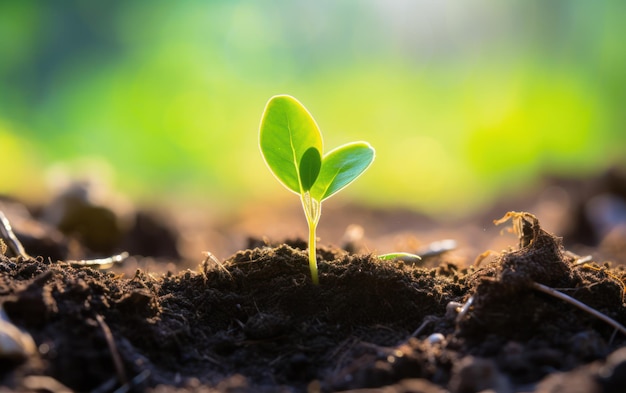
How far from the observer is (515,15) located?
8.75 metres

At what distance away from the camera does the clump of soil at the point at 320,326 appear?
113 cm

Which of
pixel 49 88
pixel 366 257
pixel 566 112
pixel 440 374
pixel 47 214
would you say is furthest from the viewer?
pixel 49 88

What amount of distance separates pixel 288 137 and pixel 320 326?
0.46m

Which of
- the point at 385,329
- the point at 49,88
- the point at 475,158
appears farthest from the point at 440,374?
the point at 49,88

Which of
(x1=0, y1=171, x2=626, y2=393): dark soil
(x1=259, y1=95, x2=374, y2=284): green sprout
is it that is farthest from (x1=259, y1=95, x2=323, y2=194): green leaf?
(x1=0, y1=171, x2=626, y2=393): dark soil

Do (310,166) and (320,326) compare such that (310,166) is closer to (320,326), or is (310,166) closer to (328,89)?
(320,326)

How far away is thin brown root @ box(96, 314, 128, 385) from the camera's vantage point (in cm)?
114

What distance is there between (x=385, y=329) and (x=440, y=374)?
229 millimetres

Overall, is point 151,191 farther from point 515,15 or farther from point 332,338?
point 332,338

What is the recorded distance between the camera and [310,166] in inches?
56.9

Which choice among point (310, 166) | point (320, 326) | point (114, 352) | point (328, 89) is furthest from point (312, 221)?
point (328, 89)

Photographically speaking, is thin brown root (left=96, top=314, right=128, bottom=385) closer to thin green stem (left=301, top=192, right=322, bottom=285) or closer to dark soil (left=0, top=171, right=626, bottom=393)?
dark soil (left=0, top=171, right=626, bottom=393)

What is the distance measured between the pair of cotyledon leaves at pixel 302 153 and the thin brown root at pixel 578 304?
493 millimetres

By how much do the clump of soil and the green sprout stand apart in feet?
0.50
